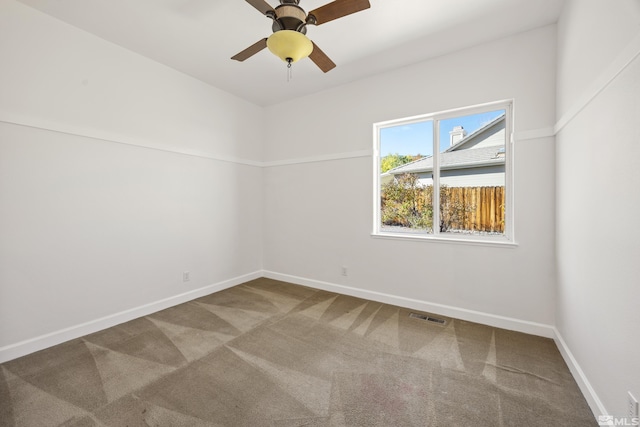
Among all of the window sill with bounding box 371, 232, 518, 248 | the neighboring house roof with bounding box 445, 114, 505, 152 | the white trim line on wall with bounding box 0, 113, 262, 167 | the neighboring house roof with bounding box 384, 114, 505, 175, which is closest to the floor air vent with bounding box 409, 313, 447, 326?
the window sill with bounding box 371, 232, 518, 248

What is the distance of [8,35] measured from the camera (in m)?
2.14

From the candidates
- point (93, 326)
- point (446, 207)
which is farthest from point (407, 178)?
point (93, 326)

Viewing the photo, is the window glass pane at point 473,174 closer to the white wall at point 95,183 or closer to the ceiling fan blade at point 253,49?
the ceiling fan blade at point 253,49

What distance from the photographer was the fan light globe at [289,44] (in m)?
1.77

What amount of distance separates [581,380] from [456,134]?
2.45 metres

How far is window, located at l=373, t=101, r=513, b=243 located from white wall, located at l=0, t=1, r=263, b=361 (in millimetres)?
2498

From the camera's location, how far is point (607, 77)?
1.46m

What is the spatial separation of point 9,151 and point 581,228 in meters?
4.54

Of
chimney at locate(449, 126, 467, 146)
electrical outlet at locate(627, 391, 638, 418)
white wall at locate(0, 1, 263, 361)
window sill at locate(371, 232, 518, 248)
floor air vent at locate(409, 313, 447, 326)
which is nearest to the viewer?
electrical outlet at locate(627, 391, 638, 418)

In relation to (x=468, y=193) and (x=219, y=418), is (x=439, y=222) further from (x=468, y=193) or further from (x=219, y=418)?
(x=219, y=418)

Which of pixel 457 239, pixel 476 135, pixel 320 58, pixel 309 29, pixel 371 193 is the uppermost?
pixel 309 29

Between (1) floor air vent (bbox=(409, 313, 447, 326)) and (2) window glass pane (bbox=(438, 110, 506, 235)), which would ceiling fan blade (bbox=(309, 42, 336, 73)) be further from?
(1) floor air vent (bbox=(409, 313, 447, 326))

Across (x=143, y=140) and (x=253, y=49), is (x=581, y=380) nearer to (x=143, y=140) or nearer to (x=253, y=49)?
Answer: (x=253, y=49)

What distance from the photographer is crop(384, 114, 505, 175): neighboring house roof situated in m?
2.83
